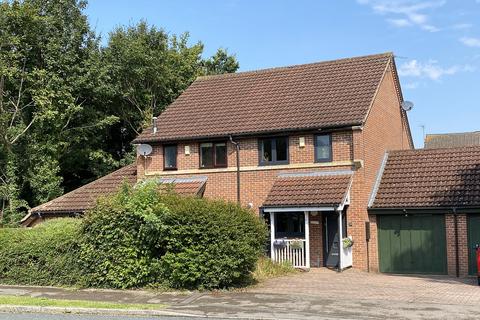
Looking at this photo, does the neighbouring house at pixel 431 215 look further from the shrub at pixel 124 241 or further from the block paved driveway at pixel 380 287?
the shrub at pixel 124 241

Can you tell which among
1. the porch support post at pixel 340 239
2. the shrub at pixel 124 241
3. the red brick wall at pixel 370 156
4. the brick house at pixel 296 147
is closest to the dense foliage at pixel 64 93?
the brick house at pixel 296 147

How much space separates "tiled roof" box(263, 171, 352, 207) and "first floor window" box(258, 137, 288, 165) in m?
0.94

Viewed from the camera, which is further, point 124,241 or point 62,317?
point 124,241

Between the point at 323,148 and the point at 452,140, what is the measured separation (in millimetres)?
35112

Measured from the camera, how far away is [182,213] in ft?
49.7

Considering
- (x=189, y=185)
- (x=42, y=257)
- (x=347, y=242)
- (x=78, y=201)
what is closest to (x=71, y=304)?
(x=42, y=257)

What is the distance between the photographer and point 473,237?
18.9m

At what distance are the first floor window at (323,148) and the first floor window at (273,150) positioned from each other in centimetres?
127

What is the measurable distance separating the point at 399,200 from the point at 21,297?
516 inches

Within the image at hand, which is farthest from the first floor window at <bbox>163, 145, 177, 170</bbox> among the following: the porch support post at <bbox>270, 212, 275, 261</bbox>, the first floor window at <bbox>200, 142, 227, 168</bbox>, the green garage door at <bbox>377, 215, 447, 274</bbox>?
the green garage door at <bbox>377, 215, 447, 274</bbox>

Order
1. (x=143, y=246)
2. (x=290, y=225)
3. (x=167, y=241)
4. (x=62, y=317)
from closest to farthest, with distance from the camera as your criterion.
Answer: (x=62, y=317) < (x=167, y=241) < (x=143, y=246) < (x=290, y=225)

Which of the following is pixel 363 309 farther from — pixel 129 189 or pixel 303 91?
pixel 303 91

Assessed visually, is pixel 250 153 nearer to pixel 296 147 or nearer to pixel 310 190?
pixel 296 147

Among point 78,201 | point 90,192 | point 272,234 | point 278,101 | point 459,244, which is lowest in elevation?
point 459,244
